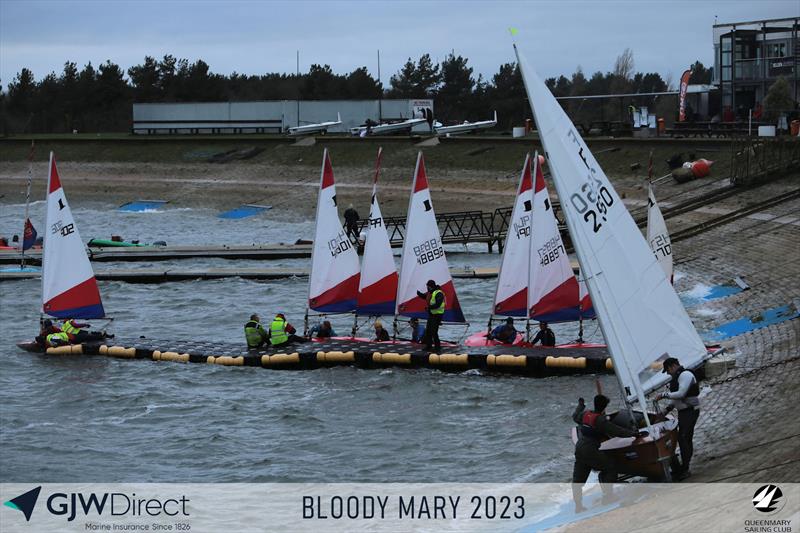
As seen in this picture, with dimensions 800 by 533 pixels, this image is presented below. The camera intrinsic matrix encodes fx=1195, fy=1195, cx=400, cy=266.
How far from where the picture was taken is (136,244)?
48.1m

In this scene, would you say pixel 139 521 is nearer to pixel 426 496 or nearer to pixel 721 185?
pixel 426 496

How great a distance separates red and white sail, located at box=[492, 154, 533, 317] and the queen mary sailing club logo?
1092cm

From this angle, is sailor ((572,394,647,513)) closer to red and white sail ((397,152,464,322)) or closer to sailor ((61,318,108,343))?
red and white sail ((397,152,464,322))

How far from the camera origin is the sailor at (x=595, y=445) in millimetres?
13828

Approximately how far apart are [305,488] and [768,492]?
7.03m

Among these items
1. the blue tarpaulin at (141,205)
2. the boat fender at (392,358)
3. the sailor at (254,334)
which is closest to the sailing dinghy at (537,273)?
the boat fender at (392,358)

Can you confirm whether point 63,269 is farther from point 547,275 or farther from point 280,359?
point 547,275

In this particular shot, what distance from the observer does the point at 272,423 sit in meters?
21.5

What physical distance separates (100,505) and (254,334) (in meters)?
9.43

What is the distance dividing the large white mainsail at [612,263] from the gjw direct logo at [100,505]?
647cm

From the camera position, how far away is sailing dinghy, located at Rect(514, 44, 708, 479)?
13641 millimetres

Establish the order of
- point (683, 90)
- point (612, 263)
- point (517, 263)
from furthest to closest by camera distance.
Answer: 1. point (683, 90)
2. point (517, 263)
3. point (612, 263)

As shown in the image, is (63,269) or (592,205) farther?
(63,269)

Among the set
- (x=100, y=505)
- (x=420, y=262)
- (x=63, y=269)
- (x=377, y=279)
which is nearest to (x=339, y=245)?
(x=377, y=279)
